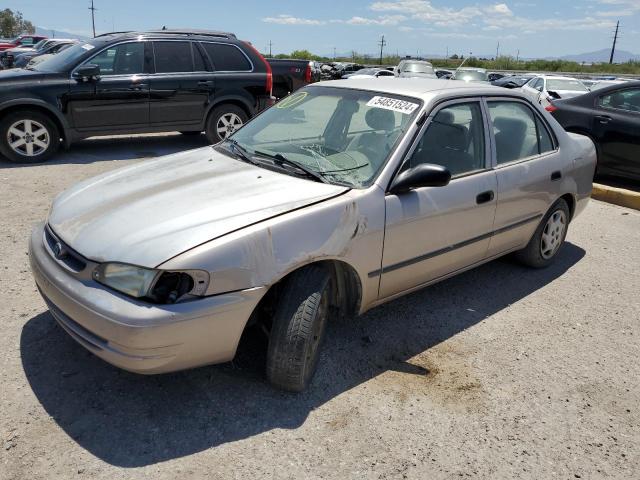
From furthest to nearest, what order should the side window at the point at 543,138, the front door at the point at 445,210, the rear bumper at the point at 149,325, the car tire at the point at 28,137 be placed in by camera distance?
the car tire at the point at 28,137 → the side window at the point at 543,138 → the front door at the point at 445,210 → the rear bumper at the point at 149,325

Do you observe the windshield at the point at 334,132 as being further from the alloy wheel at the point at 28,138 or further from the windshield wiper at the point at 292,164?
the alloy wheel at the point at 28,138

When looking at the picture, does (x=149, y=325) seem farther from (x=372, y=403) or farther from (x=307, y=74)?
(x=307, y=74)

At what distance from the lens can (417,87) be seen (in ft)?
12.3

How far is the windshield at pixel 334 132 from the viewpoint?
3256 millimetres

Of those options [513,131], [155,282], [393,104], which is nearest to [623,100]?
[513,131]

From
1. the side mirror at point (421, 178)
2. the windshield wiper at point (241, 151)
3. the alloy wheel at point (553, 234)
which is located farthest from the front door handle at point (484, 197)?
the windshield wiper at point (241, 151)

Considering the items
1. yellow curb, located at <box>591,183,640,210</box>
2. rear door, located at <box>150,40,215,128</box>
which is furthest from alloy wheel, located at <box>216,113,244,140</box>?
yellow curb, located at <box>591,183,640,210</box>

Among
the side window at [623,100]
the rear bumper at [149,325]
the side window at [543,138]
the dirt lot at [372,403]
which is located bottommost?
the dirt lot at [372,403]

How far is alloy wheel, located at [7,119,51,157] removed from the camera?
732 centimetres

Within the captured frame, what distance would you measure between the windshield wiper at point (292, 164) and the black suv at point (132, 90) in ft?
17.0

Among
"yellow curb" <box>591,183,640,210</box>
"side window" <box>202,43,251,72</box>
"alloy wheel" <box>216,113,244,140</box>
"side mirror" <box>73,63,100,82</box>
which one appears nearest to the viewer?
"yellow curb" <box>591,183,640,210</box>

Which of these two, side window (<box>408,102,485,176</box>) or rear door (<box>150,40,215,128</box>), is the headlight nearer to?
side window (<box>408,102,485,176</box>)

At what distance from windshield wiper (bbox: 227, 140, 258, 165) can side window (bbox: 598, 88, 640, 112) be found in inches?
245

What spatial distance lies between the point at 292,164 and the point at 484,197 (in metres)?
1.40
